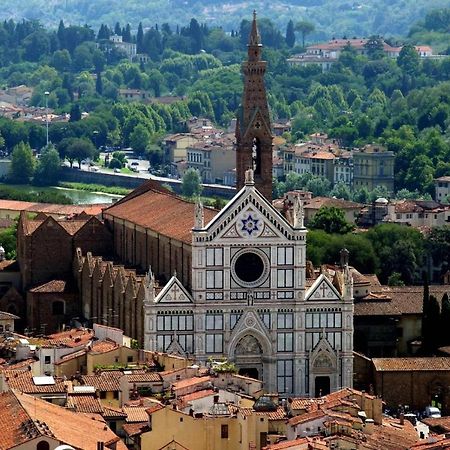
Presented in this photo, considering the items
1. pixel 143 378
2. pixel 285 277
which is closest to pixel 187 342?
pixel 285 277

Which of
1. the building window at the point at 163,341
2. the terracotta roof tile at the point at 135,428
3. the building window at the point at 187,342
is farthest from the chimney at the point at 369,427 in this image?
the building window at the point at 187,342

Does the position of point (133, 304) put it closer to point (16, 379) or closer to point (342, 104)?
point (16, 379)

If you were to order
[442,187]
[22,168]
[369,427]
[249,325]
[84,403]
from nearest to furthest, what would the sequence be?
1. [369,427]
2. [84,403]
3. [249,325]
4. [442,187]
5. [22,168]

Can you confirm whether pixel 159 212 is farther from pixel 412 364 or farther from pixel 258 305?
pixel 412 364

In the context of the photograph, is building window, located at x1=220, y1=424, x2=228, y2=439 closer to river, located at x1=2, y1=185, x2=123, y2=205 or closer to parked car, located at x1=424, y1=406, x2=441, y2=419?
parked car, located at x1=424, y1=406, x2=441, y2=419

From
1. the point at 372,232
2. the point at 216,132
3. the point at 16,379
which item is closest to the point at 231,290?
the point at 16,379

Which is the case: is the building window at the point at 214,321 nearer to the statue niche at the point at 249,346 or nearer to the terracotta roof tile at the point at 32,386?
the statue niche at the point at 249,346

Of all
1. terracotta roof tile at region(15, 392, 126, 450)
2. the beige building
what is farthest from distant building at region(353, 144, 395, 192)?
terracotta roof tile at region(15, 392, 126, 450)
